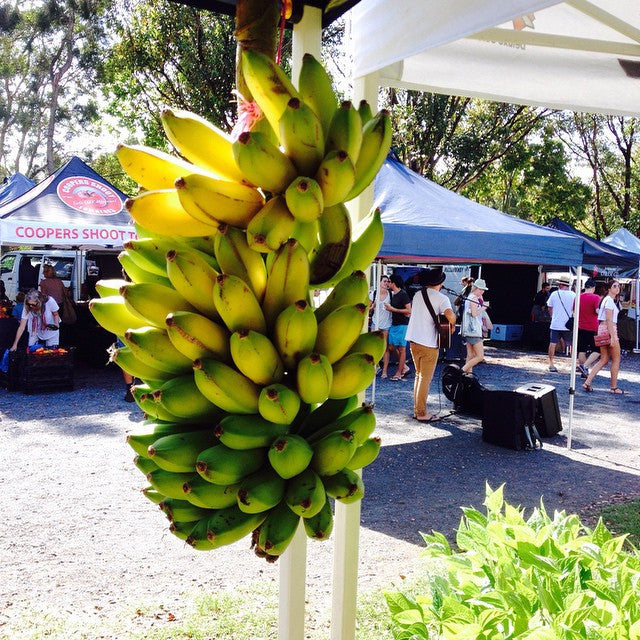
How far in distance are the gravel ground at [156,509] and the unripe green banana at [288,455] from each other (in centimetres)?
302

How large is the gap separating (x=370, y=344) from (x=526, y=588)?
0.78m

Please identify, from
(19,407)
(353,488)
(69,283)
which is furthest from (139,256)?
(69,283)

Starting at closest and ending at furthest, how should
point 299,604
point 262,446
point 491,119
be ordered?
point 262,446, point 299,604, point 491,119

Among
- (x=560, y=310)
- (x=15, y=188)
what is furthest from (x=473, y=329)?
(x=15, y=188)

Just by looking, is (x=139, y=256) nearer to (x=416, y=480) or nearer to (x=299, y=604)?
(x=299, y=604)

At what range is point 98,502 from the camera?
542cm

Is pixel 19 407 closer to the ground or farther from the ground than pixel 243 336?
closer to the ground

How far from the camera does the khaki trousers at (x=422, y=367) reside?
8.01m

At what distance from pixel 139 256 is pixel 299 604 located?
45.1 inches

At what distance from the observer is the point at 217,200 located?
111 centimetres

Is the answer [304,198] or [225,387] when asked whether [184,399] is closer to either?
[225,387]

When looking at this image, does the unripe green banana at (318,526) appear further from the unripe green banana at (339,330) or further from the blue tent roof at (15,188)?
the blue tent roof at (15,188)

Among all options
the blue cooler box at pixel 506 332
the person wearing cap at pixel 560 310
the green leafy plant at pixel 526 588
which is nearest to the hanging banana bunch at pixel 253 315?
the green leafy plant at pixel 526 588

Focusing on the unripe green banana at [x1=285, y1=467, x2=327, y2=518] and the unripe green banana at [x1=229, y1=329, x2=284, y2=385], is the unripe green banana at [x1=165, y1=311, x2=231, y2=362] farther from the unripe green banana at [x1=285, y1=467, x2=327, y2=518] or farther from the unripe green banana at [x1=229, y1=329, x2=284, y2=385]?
the unripe green banana at [x1=285, y1=467, x2=327, y2=518]
